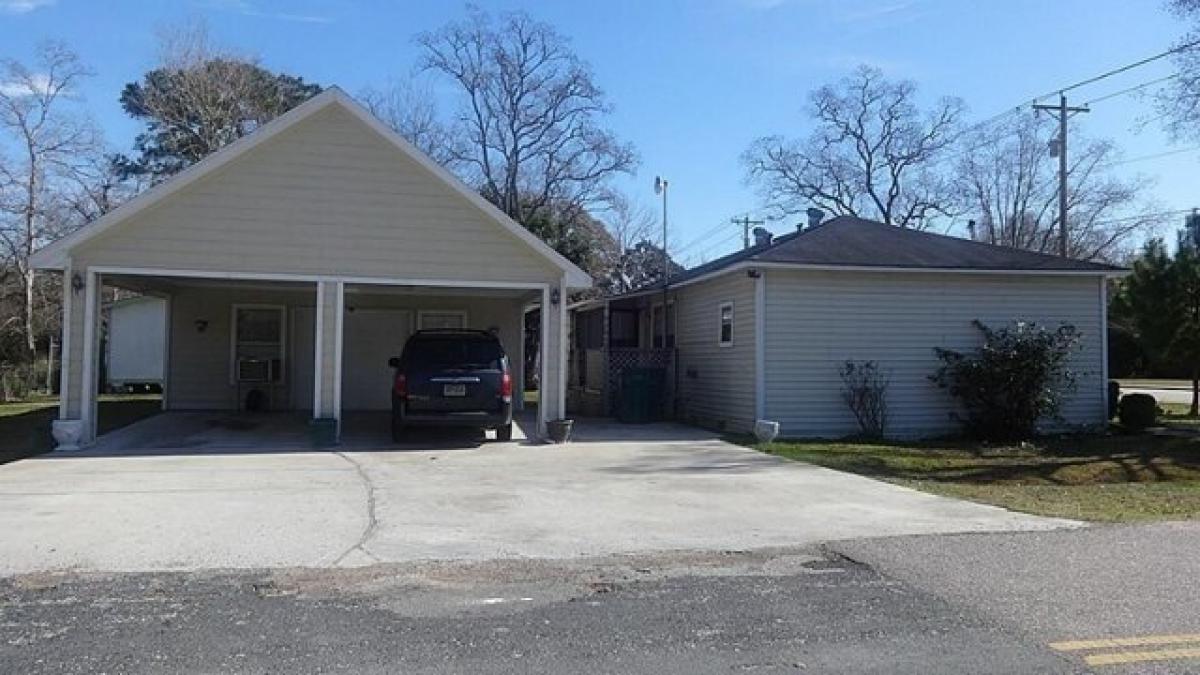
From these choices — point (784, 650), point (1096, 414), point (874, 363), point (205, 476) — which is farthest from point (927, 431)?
point (784, 650)

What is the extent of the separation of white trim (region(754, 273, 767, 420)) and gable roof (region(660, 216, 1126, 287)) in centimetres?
57

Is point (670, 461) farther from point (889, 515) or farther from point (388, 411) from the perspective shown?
point (388, 411)

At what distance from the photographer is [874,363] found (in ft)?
59.9

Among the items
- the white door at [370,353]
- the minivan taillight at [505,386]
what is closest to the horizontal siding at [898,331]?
the minivan taillight at [505,386]

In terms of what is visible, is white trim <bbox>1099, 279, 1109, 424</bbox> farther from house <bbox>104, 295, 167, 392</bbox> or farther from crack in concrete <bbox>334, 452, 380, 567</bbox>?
house <bbox>104, 295, 167, 392</bbox>

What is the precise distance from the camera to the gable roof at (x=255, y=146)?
1472cm

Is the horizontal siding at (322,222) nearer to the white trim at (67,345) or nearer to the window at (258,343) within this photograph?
the white trim at (67,345)

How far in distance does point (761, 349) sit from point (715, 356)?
247cm

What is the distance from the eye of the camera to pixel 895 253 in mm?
18922

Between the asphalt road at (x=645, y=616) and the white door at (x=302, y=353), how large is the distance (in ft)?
50.6

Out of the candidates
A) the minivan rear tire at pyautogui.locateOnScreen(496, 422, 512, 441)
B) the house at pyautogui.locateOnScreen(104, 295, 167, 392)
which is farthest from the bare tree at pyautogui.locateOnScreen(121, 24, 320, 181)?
the minivan rear tire at pyautogui.locateOnScreen(496, 422, 512, 441)

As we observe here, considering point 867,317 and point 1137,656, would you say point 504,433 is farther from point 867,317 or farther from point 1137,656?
point 1137,656

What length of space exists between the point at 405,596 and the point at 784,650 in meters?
2.51

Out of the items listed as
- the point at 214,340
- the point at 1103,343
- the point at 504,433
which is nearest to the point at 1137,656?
the point at 504,433
